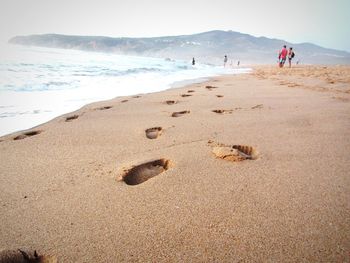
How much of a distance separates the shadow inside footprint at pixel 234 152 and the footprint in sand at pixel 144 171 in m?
0.40

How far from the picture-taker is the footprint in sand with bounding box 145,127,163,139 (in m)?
2.53

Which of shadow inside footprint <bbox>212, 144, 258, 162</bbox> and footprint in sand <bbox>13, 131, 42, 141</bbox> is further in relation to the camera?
footprint in sand <bbox>13, 131, 42, 141</bbox>

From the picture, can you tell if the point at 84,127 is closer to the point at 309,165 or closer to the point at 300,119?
the point at 309,165

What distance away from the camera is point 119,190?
59.9 inches

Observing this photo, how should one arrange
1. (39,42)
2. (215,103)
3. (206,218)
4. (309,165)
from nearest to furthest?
1. (206,218)
2. (309,165)
3. (215,103)
4. (39,42)

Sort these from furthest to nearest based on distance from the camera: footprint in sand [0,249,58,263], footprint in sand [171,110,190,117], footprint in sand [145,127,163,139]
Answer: footprint in sand [171,110,190,117], footprint in sand [145,127,163,139], footprint in sand [0,249,58,263]

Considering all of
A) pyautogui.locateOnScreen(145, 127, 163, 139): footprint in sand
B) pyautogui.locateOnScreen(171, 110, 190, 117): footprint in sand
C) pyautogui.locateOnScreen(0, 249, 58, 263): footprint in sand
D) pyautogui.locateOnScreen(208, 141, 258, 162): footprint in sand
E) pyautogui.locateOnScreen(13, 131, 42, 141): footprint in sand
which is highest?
pyautogui.locateOnScreen(208, 141, 258, 162): footprint in sand

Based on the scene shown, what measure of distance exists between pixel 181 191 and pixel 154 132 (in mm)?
1247

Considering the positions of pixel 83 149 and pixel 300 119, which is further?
pixel 300 119

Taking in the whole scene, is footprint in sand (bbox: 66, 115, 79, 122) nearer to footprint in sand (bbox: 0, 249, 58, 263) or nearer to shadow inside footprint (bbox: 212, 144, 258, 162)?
shadow inside footprint (bbox: 212, 144, 258, 162)

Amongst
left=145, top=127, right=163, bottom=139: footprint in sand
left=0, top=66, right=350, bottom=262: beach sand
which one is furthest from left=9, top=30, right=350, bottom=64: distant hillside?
left=0, top=66, right=350, bottom=262: beach sand

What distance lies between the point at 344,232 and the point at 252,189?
47cm

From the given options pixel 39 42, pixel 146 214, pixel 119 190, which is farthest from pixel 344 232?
pixel 39 42

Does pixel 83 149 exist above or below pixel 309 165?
below
